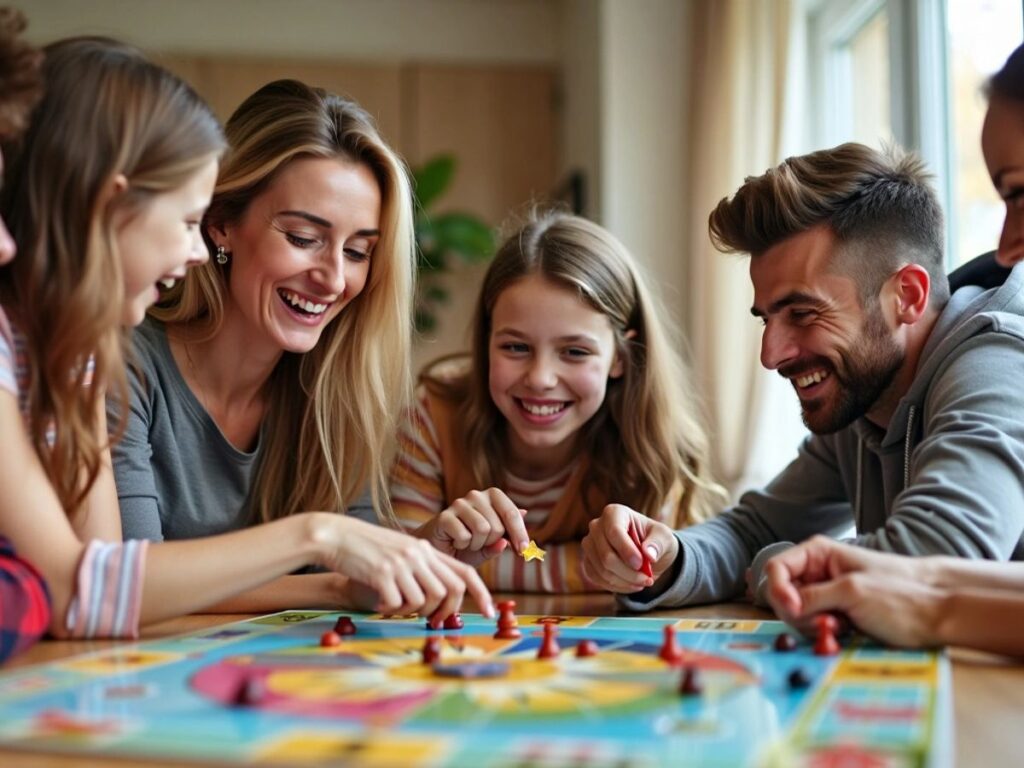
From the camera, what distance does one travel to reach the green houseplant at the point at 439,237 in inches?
207

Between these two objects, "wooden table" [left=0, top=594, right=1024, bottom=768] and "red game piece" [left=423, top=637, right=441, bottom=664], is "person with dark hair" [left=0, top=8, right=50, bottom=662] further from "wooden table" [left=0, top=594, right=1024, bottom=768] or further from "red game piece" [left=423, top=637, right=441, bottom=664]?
"red game piece" [left=423, top=637, right=441, bottom=664]

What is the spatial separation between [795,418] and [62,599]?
114 inches

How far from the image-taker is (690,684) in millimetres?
992

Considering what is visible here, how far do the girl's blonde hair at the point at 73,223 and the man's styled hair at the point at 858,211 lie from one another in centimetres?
89

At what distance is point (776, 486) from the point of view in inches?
78.1

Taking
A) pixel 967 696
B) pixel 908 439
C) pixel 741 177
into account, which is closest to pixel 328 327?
pixel 908 439

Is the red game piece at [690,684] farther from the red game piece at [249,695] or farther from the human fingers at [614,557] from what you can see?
the human fingers at [614,557]

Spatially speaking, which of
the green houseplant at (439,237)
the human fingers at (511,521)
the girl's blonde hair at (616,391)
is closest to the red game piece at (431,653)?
the human fingers at (511,521)

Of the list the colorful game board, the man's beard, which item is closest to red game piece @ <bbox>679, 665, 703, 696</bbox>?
the colorful game board

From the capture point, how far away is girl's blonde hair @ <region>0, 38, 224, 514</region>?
1.28 meters

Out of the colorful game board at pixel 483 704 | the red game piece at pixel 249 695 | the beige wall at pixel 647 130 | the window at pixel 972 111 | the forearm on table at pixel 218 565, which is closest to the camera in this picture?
the colorful game board at pixel 483 704

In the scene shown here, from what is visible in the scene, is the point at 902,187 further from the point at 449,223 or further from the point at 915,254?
the point at 449,223

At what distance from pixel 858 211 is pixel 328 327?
947 mm

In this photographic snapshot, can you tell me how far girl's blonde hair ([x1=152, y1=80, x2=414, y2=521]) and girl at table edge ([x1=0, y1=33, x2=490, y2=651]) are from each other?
22.4 inches
